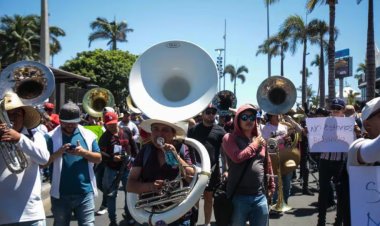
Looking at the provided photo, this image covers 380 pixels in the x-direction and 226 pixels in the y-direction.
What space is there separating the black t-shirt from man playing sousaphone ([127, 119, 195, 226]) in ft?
8.90

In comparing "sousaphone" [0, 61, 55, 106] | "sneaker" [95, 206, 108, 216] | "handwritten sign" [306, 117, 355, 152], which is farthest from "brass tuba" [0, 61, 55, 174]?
"handwritten sign" [306, 117, 355, 152]

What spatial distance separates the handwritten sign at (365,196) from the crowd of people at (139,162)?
73 millimetres

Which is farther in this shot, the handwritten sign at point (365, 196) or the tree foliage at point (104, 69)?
the tree foliage at point (104, 69)

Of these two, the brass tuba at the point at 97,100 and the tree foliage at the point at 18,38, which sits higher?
the tree foliage at the point at 18,38

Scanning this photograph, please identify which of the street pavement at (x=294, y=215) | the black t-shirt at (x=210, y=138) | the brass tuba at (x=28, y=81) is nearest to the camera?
the brass tuba at (x=28, y=81)

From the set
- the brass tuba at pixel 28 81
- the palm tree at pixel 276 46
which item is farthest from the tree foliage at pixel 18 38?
the brass tuba at pixel 28 81

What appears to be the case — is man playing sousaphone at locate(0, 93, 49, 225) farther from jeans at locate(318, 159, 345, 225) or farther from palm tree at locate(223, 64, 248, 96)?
palm tree at locate(223, 64, 248, 96)

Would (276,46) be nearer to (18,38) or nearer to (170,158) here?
(18,38)

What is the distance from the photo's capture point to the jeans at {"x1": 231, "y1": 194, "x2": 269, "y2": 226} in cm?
412

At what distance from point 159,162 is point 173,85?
615 mm

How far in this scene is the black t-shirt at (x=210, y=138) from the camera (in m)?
6.09

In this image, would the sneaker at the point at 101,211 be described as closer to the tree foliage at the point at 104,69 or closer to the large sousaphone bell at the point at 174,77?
the large sousaphone bell at the point at 174,77

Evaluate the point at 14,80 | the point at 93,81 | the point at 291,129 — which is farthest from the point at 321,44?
the point at 14,80

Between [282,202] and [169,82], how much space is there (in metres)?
4.80
